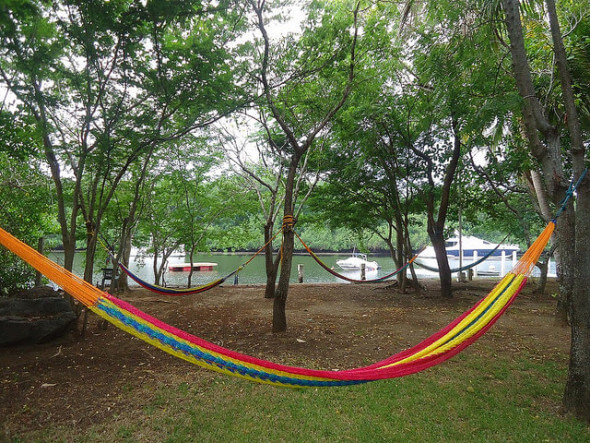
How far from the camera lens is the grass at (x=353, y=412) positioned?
5.52 ft

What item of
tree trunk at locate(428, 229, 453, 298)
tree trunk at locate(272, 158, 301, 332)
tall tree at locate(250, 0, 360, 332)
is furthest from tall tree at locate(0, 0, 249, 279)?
tree trunk at locate(428, 229, 453, 298)

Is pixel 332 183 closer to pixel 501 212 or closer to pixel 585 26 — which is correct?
pixel 501 212

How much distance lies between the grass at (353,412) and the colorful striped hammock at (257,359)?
38cm


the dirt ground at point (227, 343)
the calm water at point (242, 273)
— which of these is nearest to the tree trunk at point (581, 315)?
the dirt ground at point (227, 343)

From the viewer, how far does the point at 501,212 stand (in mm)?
6812

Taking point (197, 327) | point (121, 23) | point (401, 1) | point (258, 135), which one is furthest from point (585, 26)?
point (197, 327)

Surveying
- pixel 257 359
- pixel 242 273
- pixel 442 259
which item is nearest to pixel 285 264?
pixel 257 359

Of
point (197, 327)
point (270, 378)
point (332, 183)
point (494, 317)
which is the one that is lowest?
point (197, 327)

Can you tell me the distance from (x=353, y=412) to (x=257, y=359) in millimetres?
853

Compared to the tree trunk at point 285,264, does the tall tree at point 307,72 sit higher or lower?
higher

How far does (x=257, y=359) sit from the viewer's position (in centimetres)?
142

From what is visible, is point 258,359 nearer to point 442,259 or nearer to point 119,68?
point 119,68

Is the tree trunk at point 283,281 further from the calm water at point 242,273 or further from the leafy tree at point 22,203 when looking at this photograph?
the calm water at point 242,273

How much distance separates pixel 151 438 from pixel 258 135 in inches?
193
